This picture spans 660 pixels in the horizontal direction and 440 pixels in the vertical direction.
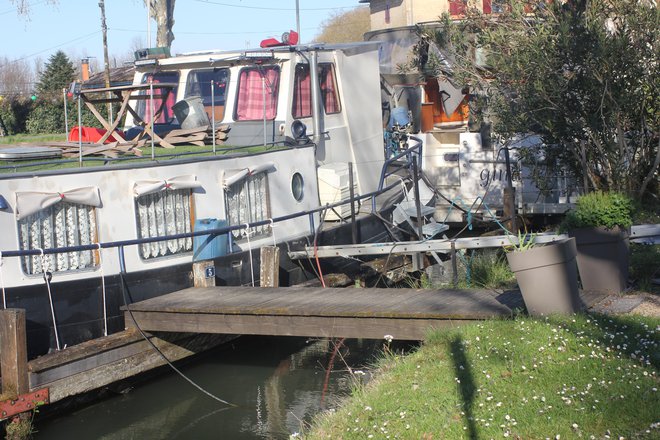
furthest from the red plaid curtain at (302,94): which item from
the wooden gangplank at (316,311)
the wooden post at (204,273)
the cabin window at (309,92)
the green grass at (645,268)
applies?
the green grass at (645,268)

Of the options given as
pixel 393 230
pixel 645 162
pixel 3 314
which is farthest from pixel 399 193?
pixel 3 314

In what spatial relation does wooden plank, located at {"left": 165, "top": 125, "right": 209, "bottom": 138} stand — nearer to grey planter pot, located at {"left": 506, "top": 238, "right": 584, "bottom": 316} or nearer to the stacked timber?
the stacked timber

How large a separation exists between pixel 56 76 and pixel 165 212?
33644 millimetres

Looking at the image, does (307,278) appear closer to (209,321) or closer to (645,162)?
(209,321)

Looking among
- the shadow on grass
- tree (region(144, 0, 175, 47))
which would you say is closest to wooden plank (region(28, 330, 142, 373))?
the shadow on grass

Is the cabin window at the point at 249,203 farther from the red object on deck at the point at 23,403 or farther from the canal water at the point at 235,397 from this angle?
the red object on deck at the point at 23,403

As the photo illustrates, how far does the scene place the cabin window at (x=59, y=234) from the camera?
9.59 meters

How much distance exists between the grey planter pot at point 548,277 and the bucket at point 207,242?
4.67 metres

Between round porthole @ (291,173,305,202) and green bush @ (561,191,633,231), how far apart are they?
16.2 ft

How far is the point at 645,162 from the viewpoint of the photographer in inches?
437

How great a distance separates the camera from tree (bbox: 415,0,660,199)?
9.88 meters

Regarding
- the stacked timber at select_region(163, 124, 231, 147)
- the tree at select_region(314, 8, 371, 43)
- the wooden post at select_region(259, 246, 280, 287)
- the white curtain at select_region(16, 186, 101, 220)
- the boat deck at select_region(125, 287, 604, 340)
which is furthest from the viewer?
the tree at select_region(314, 8, 371, 43)

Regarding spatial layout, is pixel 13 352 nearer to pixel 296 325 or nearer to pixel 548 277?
pixel 296 325

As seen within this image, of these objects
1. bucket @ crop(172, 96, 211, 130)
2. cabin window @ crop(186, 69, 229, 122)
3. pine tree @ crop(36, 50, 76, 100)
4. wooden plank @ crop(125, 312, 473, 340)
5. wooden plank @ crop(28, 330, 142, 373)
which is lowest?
wooden plank @ crop(28, 330, 142, 373)
